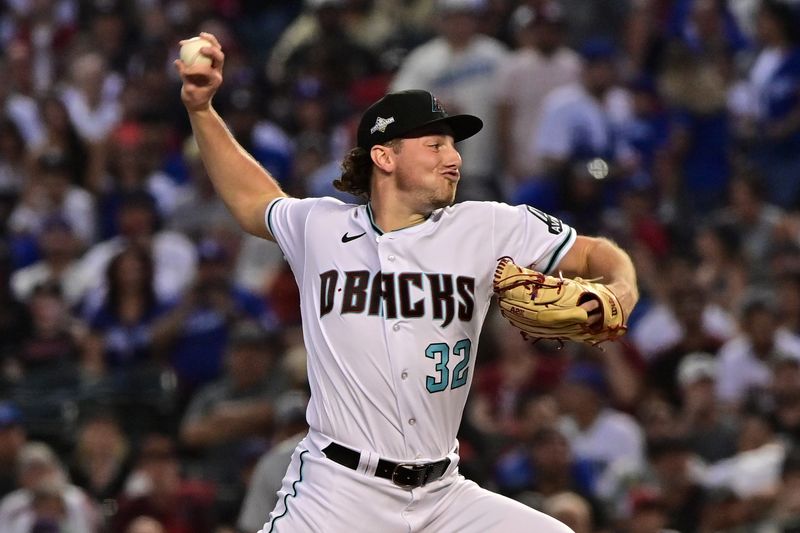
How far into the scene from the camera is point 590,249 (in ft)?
16.2

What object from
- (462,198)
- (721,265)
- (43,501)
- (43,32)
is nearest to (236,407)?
(43,501)

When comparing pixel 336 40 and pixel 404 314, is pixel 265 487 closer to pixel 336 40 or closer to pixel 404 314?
pixel 404 314

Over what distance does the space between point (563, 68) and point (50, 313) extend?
3.97 meters

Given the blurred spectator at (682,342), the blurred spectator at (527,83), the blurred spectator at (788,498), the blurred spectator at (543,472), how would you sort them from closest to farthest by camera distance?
the blurred spectator at (788,498), the blurred spectator at (543,472), the blurred spectator at (682,342), the blurred spectator at (527,83)

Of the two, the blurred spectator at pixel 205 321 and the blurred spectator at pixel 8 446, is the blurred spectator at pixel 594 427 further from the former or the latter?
the blurred spectator at pixel 8 446

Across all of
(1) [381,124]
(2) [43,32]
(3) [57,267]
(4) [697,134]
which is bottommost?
(3) [57,267]

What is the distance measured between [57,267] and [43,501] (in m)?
3.03

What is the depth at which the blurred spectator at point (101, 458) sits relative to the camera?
28.7 ft

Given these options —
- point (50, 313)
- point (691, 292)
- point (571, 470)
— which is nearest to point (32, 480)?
point (50, 313)

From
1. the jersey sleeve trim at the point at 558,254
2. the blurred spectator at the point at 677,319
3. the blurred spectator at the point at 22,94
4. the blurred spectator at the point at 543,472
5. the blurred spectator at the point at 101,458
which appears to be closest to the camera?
the jersey sleeve trim at the point at 558,254

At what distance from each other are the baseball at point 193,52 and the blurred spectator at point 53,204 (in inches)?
250

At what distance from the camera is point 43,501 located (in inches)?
319

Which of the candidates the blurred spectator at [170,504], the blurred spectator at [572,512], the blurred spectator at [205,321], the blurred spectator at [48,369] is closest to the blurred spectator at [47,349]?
the blurred spectator at [48,369]

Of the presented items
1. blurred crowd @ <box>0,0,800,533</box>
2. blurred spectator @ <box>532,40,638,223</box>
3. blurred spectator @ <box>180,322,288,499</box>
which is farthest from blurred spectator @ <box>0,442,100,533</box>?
blurred spectator @ <box>532,40,638,223</box>
